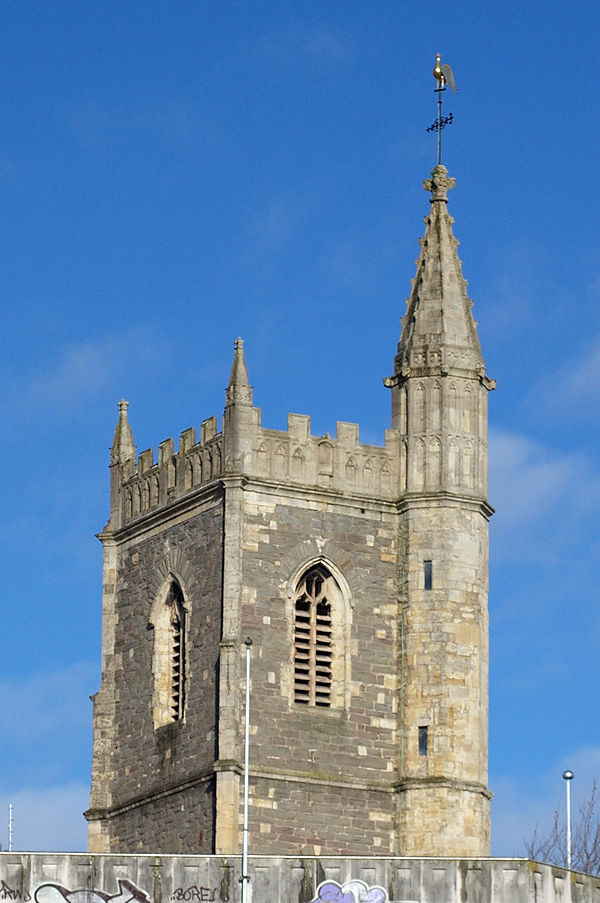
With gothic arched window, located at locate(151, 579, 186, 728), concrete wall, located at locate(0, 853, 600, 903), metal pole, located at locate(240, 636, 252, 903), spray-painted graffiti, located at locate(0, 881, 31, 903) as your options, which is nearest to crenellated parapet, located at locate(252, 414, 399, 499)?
gothic arched window, located at locate(151, 579, 186, 728)

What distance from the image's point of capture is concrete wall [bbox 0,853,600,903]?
7056cm

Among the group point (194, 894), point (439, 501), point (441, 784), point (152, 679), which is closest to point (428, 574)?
point (439, 501)

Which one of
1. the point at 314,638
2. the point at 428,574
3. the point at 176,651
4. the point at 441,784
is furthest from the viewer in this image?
the point at 176,651

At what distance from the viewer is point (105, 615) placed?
86.7 meters

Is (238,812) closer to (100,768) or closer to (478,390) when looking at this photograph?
(100,768)

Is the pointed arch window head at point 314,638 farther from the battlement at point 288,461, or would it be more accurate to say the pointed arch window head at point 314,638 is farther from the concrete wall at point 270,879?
the concrete wall at point 270,879

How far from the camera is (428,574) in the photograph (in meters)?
83.1

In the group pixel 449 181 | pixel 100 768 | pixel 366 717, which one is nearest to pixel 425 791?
pixel 366 717

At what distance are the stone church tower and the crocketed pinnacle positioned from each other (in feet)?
0.19

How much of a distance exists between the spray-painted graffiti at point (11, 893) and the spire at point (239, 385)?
17.2 meters

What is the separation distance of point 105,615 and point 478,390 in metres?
11.7

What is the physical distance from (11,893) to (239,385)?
17708 mm

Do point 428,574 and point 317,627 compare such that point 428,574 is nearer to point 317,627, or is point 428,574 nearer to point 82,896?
point 317,627

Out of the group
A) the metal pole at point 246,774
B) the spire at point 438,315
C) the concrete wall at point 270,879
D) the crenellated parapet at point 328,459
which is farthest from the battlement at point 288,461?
the concrete wall at point 270,879
